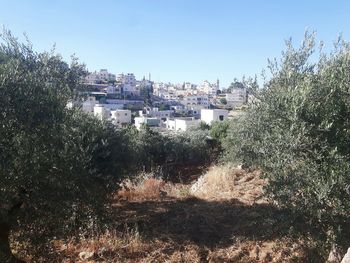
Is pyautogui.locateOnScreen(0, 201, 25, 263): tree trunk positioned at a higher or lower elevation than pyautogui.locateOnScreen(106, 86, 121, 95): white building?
lower

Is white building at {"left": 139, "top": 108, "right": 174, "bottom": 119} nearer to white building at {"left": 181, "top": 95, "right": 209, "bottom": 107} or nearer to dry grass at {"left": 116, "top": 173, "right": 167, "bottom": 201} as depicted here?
white building at {"left": 181, "top": 95, "right": 209, "bottom": 107}

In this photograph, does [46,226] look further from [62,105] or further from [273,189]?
[273,189]

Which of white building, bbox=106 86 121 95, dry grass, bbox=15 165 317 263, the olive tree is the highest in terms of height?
white building, bbox=106 86 121 95

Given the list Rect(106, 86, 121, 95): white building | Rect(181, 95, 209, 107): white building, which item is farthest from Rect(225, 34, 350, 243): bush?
Rect(181, 95, 209, 107): white building

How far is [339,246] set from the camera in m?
6.32

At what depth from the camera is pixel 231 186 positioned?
12.3m

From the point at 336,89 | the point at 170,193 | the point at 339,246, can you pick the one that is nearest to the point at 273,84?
the point at 336,89

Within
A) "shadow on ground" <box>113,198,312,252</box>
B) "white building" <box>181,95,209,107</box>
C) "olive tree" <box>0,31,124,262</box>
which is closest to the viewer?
"olive tree" <box>0,31,124,262</box>

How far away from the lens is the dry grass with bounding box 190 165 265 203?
36.9ft

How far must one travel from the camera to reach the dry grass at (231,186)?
1125cm

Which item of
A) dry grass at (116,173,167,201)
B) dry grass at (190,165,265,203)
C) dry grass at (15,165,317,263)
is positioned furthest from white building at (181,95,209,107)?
dry grass at (15,165,317,263)

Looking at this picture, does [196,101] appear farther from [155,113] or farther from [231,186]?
[231,186]

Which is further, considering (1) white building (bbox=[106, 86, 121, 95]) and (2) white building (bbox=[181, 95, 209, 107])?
(2) white building (bbox=[181, 95, 209, 107])

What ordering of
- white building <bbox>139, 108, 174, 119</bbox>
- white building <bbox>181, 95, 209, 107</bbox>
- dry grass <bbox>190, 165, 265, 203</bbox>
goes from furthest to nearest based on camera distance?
white building <bbox>181, 95, 209, 107</bbox> < white building <bbox>139, 108, 174, 119</bbox> < dry grass <bbox>190, 165, 265, 203</bbox>
